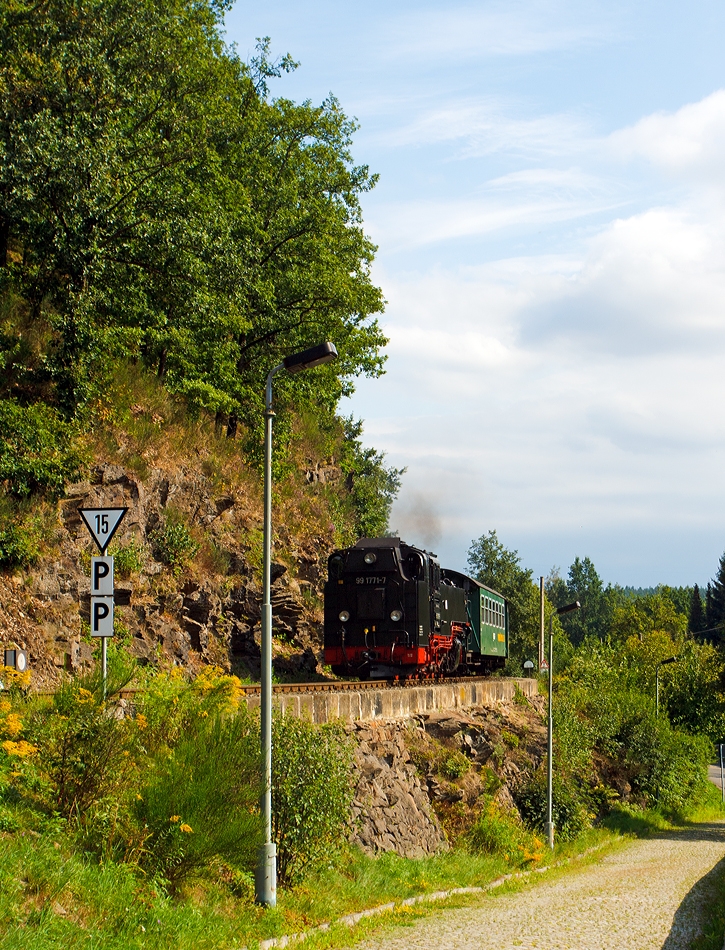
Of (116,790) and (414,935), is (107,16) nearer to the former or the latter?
A: (116,790)

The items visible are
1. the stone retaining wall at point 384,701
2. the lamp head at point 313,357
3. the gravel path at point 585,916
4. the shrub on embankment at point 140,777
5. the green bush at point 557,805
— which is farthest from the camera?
the green bush at point 557,805

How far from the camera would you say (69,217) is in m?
25.4

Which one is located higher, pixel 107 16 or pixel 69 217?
pixel 107 16

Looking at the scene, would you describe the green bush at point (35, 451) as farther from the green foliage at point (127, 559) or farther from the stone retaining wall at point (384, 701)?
the stone retaining wall at point (384, 701)

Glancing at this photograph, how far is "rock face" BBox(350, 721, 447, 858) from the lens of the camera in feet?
70.8

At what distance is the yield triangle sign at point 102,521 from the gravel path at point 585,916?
7.53 metres

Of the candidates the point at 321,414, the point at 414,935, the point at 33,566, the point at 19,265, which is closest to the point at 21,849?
the point at 414,935

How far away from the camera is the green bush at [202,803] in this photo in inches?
535

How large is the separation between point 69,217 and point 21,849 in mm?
18159

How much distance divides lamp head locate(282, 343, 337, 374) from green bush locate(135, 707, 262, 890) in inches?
223

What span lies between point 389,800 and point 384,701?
2457 millimetres

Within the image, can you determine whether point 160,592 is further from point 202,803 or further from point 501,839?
point 202,803

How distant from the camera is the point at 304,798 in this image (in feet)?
55.7

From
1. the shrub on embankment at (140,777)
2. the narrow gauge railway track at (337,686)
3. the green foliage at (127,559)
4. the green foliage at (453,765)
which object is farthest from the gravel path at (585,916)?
the green foliage at (127,559)
